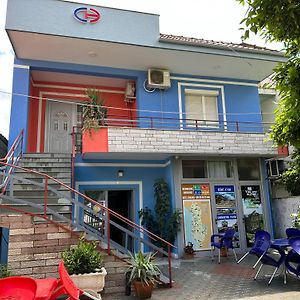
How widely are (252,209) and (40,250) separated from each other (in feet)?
Result: 25.5

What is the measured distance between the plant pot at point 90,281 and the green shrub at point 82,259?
5.6 inches

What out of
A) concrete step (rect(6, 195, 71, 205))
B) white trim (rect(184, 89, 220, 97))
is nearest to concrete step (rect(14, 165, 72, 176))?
concrete step (rect(6, 195, 71, 205))

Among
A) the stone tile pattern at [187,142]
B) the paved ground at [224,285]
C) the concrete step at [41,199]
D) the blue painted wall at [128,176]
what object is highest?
the stone tile pattern at [187,142]

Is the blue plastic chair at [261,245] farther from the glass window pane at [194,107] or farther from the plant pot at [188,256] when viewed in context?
the glass window pane at [194,107]

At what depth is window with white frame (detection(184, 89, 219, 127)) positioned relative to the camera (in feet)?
39.6

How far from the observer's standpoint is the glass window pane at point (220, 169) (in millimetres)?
11164

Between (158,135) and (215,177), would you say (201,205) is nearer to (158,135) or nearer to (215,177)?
(215,177)

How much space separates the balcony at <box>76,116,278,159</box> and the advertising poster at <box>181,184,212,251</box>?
53.2 inches

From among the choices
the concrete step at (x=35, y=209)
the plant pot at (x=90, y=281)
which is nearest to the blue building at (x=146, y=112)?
the concrete step at (x=35, y=209)

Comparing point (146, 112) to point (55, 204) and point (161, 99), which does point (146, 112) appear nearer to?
point (161, 99)

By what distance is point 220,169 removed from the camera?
1129 centimetres

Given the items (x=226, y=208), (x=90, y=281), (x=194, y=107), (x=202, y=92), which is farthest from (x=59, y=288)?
(x=202, y=92)

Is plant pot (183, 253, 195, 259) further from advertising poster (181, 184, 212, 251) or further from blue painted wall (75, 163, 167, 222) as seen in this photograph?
blue painted wall (75, 163, 167, 222)

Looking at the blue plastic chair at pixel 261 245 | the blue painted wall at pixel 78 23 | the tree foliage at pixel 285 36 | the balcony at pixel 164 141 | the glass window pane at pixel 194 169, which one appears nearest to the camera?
the tree foliage at pixel 285 36
